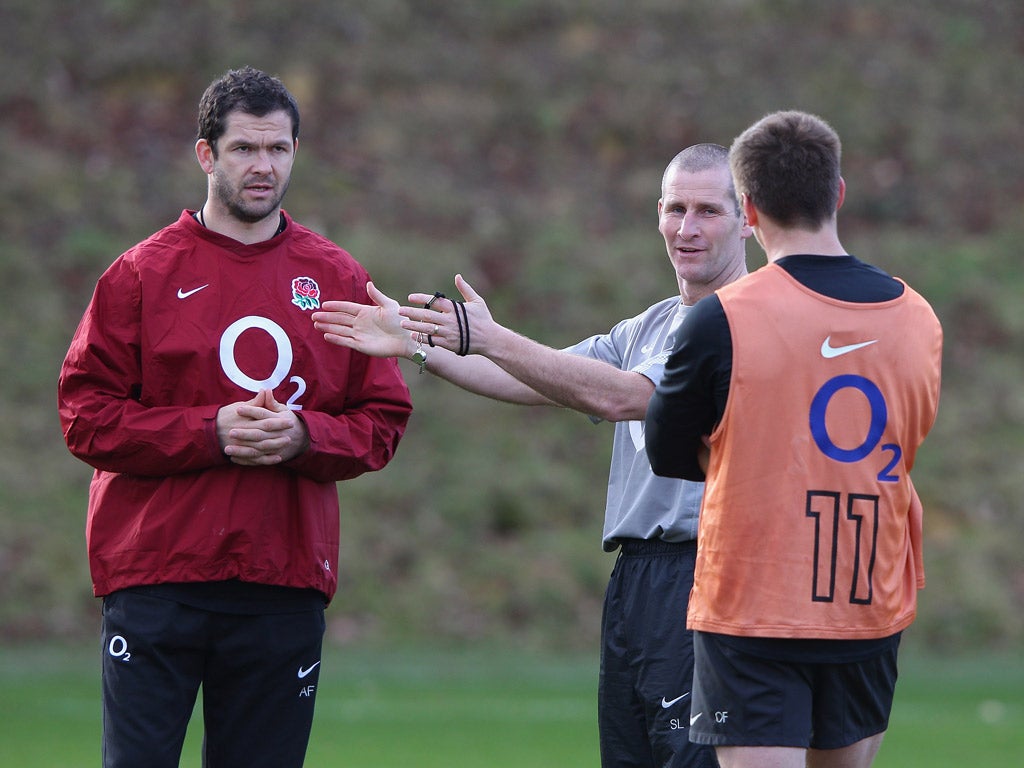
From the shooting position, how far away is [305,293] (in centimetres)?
452

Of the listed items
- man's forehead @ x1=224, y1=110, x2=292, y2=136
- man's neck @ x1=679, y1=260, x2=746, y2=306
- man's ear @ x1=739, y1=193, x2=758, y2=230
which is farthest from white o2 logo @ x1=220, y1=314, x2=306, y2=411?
man's ear @ x1=739, y1=193, x2=758, y2=230

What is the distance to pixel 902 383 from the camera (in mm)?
3559

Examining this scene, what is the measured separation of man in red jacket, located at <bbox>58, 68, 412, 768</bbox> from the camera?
4281 mm

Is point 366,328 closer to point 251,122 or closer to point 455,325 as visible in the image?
point 455,325

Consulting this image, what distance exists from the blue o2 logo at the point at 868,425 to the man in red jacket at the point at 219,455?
155 cm

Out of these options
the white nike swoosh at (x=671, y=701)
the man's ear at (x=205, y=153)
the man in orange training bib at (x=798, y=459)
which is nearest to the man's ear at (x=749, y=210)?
the man in orange training bib at (x=798, y=459)

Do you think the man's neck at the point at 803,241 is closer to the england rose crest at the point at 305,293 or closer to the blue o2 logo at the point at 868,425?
the blue o2 logo at the point at 868,425

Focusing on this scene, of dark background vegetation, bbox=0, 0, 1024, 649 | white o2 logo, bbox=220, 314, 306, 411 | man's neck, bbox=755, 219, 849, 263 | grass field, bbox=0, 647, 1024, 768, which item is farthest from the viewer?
dark background vegetation, bbox=0, 0, 1024, 649

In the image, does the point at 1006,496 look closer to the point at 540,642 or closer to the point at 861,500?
the point at 540,642

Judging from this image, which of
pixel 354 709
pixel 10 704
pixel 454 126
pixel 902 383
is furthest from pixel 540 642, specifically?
pixel 902 383

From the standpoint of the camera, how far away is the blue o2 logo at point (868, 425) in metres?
3.50

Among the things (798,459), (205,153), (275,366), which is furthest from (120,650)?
(798,459)

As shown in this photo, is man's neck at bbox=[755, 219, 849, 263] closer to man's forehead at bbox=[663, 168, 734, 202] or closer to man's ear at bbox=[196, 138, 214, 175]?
man's forehead at bbox=[663, 168, 734, 202]

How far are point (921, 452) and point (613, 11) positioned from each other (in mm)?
8275
